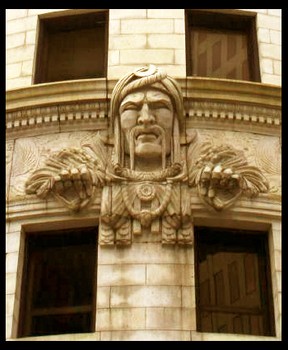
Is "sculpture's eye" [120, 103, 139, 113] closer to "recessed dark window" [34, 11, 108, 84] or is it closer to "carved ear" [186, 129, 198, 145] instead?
"carved ear" [186, 129, 198, 145]

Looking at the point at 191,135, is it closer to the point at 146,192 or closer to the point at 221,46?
the point at 146,192

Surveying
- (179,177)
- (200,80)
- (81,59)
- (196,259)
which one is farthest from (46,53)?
(196,259)

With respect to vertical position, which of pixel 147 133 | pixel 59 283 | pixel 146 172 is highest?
pixel 147 133

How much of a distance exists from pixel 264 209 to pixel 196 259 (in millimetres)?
1500

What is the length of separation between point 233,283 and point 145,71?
13.4 feet

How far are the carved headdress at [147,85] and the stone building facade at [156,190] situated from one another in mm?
86

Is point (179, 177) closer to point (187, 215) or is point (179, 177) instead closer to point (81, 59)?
point (187, 215)

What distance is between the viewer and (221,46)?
14547 millimetres

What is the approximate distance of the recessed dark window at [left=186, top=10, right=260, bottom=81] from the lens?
1412 cm

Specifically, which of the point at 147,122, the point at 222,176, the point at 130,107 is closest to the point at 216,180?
the point at 222,176

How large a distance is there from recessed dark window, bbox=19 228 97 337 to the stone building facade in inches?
1.5

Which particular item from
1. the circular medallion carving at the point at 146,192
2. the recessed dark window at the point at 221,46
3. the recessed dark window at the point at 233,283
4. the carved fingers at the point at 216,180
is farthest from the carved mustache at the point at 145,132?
the recessed dark window at the point at 221,46

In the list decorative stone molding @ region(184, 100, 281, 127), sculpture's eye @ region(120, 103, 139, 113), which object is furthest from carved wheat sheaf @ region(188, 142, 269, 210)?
sculpture's eye @ region(120, 103, 139, 113)

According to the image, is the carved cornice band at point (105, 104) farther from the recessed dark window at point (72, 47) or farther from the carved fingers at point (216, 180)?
the carved fingers at point (216, 180)
